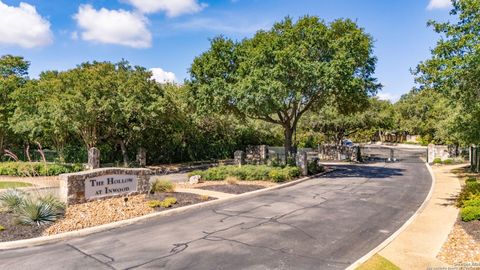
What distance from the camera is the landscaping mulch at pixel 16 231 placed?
9791mm

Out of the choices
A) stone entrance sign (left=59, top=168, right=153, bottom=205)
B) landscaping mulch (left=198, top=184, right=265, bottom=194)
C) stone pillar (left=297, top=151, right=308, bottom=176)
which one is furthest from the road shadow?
stone entrance sign (left=59, top=168, right=153, bottom=205)

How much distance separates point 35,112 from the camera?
29.0 m

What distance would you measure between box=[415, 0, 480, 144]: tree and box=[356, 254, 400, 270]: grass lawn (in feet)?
26.7

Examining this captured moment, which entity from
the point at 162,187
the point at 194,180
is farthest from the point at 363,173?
the point at 162,187

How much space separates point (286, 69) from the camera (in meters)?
23.7

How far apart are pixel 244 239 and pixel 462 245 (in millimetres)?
5804

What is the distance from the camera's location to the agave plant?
10.7 m

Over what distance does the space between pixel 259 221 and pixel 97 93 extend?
19077mm

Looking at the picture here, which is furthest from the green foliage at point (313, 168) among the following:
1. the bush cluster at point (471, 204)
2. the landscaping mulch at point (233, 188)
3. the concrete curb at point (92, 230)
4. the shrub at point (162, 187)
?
the shrub at point (162, 187)

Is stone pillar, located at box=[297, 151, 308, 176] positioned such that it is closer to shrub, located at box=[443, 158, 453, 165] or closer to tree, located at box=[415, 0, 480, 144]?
tree, located at box=[415, 0, 480, 144]

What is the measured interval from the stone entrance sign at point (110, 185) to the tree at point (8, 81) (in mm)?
21508

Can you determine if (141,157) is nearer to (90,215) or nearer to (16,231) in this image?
(90,215)

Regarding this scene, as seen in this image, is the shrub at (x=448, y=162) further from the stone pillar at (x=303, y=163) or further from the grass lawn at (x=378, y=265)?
the grass lawn at (x=378, y=265)

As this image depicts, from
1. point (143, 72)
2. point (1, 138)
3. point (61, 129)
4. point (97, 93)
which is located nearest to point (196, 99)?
point (143, 72)
